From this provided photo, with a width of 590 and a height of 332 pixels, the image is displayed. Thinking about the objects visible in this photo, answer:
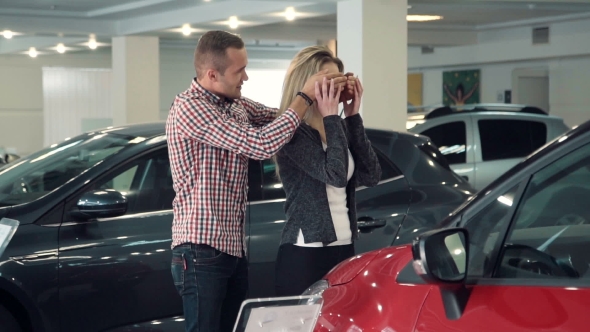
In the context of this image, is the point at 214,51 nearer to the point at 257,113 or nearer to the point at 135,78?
the point at 257,113

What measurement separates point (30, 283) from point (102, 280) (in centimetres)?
33

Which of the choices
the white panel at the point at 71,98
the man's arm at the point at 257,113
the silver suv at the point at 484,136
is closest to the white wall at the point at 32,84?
the white panel at the point at 71,98

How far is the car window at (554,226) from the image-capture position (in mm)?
1972

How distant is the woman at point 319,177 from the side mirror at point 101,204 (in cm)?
118

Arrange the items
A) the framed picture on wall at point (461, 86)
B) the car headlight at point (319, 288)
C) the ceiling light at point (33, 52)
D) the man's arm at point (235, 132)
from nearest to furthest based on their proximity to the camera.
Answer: the car headlight at point (319, 288), the man's arm at point (235, 132), the framed picture on wall at point (461, 86), the ceiling light at point (33, 52)

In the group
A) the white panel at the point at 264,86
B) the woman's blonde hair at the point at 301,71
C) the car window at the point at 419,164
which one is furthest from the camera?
the white panel at the point at 264,86

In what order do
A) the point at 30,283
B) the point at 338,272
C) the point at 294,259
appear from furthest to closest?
the point at 30,283, the point at 294,259, the point at 338,272

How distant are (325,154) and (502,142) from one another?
6.27 meters

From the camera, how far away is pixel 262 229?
4.31 metres

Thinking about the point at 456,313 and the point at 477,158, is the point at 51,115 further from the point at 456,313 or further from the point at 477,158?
the point at 456,313

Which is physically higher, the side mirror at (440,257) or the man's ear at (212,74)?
the man's ear at (212,74)

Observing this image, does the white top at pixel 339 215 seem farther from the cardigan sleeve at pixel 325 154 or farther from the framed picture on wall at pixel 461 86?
the framed picture on wall at pixel 461 86

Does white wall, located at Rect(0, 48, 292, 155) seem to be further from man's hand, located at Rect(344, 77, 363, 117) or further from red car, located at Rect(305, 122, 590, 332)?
red car, located at Rect(305, 122, 590, 332)

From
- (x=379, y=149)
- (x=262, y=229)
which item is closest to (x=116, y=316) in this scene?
(x=262, y=229)
